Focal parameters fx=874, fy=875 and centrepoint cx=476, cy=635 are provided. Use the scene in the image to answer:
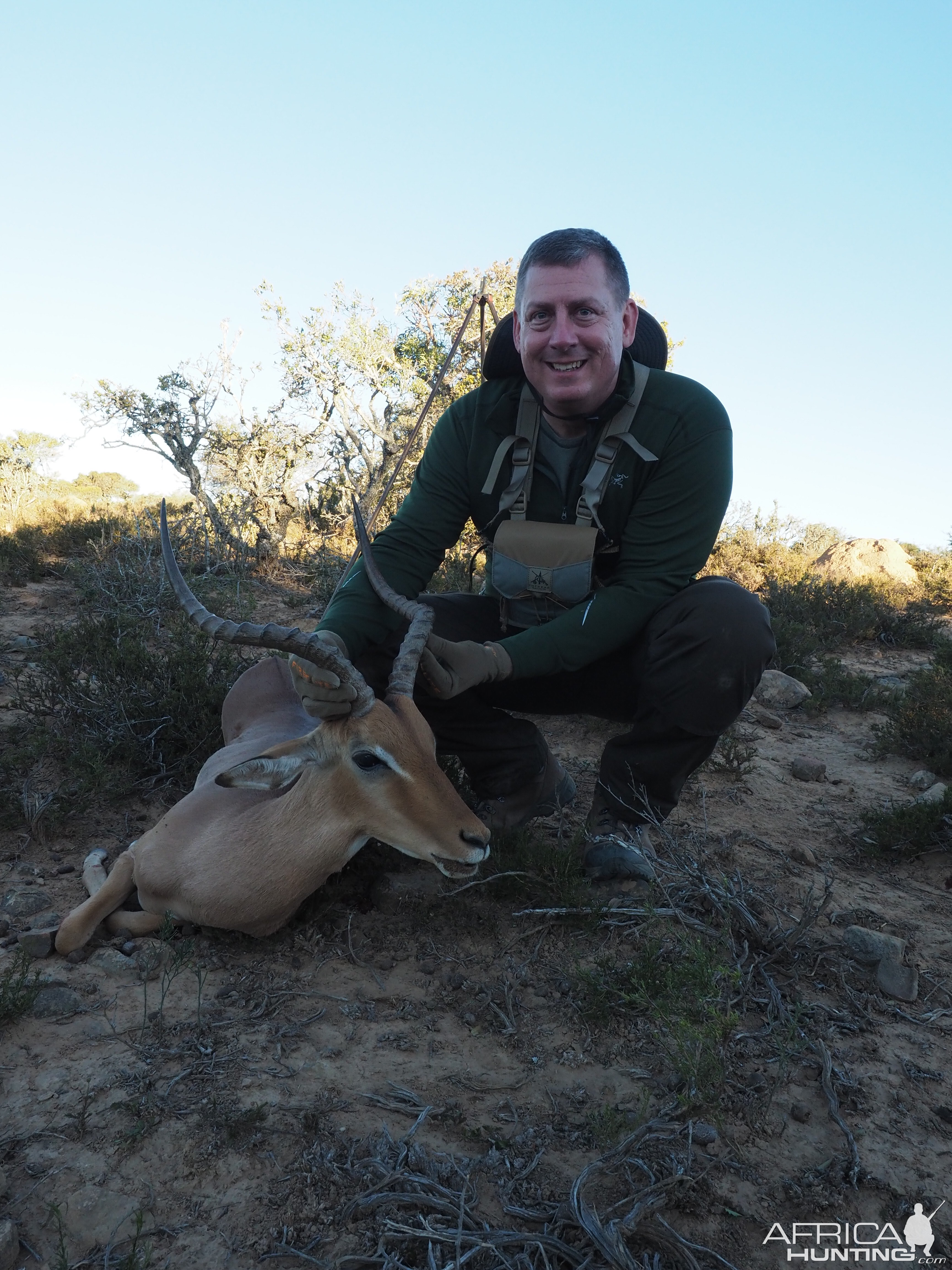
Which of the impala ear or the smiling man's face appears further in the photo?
the smiling man's face

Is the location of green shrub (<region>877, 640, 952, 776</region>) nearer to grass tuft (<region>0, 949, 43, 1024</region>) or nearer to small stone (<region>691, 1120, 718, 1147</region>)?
small stone (<region>691, 1120, 718, 1147</region>)

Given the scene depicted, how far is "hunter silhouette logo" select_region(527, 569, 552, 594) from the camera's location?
432 cm

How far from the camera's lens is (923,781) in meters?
5.75

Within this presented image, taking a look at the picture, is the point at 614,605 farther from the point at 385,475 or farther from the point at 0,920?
the point at 385,475

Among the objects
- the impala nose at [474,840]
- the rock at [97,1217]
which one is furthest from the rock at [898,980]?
the rock at [97,1217]

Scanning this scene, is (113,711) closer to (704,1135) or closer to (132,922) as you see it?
(132,922)

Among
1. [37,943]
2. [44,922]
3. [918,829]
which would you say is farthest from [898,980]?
[44,922]

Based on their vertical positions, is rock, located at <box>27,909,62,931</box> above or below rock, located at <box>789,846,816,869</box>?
above

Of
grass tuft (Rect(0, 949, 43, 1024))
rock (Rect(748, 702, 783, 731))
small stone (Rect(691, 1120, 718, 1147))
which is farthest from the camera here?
rock (Rect(748, 702, 783, 731))

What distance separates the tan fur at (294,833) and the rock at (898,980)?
1568mm

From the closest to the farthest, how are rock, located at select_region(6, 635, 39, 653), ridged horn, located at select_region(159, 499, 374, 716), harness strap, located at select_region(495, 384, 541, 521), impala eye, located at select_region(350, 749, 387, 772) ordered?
ridged horn, located at select_region(159, 499, 374, 716), impala eye, located at select_region(350, 749, 387, 772), harness strap, located at select_region(495, 384, 541, 521), rock, located at select_region(6, 635, 39, 653)

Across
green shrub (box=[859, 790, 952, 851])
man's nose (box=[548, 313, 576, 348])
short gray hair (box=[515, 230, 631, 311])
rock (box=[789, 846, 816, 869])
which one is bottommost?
rock (box=[789, 846, 816, 869])

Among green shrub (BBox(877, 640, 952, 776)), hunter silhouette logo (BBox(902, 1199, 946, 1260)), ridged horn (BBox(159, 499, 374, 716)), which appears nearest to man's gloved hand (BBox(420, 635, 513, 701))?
ridged horn (BBox(159, 499, 374, 716))

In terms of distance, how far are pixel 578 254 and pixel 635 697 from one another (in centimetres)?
215
